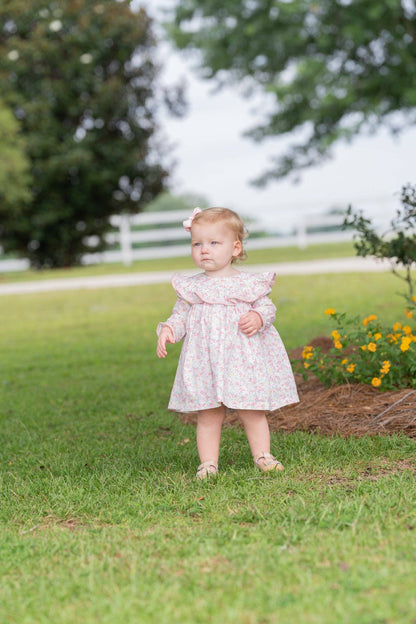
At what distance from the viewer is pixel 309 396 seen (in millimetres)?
4816

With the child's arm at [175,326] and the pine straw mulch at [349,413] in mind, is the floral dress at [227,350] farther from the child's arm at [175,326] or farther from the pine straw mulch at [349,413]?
the pine straw mulch at [349,413]

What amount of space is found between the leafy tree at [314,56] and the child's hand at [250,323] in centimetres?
1704

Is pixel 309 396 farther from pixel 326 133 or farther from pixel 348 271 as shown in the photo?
pixel 326 133

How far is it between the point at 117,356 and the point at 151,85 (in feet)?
67.3

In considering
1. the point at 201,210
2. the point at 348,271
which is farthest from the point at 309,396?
the point at 348,271

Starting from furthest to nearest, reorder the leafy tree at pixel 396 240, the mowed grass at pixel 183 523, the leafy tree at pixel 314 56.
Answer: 1. the leafy tree at pixel 314 56
2. the leafy tree at pixel 396 240
3. the mowed grass at pixel 183 523

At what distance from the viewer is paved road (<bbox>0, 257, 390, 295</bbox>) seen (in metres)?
14.5

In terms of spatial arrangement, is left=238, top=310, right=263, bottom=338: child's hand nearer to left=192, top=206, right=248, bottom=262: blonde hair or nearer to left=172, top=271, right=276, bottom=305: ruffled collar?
left=172, top=271, right=276, bottom=305: ruffled collar

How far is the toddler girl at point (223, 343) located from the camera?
340 cm

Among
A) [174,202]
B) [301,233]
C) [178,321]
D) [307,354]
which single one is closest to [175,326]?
[178,321]

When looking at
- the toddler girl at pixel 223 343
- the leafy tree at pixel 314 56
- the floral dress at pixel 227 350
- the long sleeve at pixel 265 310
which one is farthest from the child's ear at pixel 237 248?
the leafy tree at pixel 314 56

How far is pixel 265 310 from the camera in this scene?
11.3 feet

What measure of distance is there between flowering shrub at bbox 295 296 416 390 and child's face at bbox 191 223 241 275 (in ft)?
4.27

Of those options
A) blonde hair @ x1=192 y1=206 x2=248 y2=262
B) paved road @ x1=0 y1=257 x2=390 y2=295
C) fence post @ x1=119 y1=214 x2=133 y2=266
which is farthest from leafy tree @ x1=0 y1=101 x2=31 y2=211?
blonde hair @ x1=192 y1=206 x2=248 y2=262
